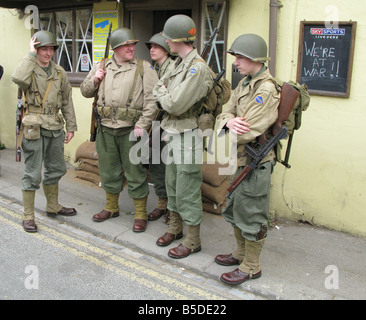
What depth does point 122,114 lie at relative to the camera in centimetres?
423

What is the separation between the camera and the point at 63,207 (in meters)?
4.95

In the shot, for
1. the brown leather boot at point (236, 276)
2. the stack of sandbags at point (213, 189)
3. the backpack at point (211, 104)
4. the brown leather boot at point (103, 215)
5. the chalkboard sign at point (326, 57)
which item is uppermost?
the chalkboard sign at point (326, 57)

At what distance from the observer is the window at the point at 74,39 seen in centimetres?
649

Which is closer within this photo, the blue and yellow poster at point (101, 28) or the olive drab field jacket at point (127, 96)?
the olive drab field jacket at point (127, 96)

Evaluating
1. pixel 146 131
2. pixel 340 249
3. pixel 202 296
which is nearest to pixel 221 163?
pixel 146 131

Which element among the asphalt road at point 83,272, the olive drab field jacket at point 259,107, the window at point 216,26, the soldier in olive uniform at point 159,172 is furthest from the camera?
the window at point 216,26

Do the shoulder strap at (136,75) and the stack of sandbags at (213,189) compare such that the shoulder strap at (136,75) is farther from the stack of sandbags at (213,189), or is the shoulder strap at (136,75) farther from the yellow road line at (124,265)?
the yellow road line at (124,265)

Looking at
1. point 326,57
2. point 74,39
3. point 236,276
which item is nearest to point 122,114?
point 236,276

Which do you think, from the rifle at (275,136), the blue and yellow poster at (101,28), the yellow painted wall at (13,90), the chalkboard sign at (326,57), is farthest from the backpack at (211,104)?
the yellow painted wall at (13,90)

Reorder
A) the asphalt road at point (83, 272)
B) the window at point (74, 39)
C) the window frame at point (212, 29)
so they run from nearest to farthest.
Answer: the asphalt road at point (83, 272) < the window frame at point (212, 29) < the window at point (74, 39)

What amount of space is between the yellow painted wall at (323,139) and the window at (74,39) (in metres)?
2.73

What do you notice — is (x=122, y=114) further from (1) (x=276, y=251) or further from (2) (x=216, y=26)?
(1) (x=276, y=251)

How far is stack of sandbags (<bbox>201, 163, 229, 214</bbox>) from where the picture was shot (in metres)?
4.88

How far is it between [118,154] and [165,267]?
55.9 inches
